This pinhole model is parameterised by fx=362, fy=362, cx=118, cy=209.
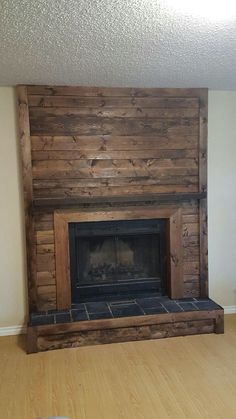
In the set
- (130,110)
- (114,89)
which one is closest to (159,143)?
(130,110)

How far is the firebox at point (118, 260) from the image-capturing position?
3406 mm

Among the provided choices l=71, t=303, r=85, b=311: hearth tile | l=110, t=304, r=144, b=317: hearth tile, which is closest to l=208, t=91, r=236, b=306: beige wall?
l=110, t=304, r=144, b=317: hearth tile

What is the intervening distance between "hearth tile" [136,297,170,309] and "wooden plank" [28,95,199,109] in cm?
180

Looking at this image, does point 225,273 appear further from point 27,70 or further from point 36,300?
point 27,70

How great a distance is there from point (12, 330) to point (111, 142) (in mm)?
1925

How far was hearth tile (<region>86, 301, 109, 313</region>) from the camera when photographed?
3.21 meters

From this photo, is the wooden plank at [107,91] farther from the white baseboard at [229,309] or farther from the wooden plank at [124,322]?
the white baseboard at [229,309]

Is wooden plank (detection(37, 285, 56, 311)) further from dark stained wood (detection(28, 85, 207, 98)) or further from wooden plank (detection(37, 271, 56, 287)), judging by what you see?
dark stained wood (detection(28, 85, 207, 98))

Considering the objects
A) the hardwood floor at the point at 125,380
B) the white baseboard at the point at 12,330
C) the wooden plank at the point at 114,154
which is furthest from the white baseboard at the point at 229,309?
the white baseboard at the point at 12,330

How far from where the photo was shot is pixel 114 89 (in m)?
3.20

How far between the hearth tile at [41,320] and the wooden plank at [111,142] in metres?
1.45

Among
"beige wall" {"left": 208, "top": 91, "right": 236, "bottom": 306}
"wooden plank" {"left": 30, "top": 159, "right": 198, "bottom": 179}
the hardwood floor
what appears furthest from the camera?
Answer: "beige wall" {"left": 208, "top": 91, "right": 236, "bottom": 306}

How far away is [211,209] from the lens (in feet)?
11.7

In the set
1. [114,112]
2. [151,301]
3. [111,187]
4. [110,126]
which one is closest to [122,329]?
[151,301]
